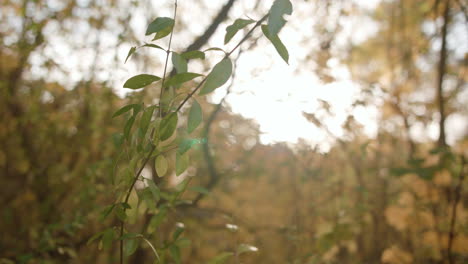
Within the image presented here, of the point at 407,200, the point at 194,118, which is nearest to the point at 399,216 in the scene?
the point at 407,200

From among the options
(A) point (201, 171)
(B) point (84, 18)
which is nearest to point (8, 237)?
(A) point (201, 171)

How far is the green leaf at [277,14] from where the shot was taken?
2.08 feet

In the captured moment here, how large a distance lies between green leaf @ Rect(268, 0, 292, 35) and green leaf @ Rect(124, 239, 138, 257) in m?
0.53

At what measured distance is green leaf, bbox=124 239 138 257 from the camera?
2.71ft

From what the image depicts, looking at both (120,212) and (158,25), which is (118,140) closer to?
(120,212)

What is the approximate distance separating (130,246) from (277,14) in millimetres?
554

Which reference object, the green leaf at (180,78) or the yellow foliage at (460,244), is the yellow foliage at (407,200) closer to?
the yellow foliage at (460,244)

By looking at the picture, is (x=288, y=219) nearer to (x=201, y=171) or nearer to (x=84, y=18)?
(x=201, y=171)

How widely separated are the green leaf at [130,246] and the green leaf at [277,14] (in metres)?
0.53

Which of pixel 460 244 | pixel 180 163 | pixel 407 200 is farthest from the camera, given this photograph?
pixel 407 200

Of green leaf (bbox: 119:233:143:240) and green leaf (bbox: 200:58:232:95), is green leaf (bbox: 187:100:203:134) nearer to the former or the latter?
green leaf (bbox: 200:58:232:95)

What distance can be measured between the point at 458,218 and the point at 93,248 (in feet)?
→ 7.66

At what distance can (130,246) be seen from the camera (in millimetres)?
841

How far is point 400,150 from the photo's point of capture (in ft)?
12.9
